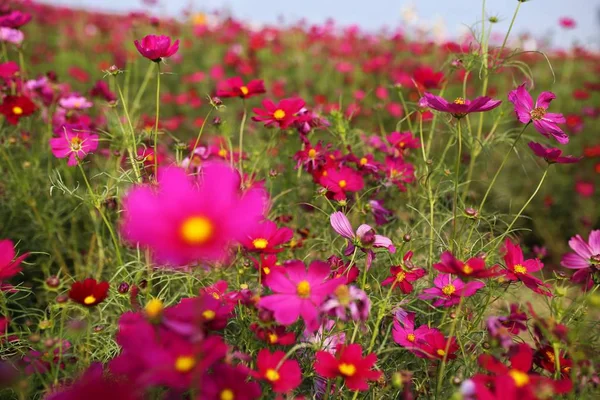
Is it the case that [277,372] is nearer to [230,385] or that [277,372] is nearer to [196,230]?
[230,385]

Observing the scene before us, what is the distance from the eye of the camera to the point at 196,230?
0.55m

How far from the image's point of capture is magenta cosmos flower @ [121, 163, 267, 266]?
0.53 metres

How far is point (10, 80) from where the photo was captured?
64.9 inches

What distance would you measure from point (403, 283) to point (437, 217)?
2.03 feet

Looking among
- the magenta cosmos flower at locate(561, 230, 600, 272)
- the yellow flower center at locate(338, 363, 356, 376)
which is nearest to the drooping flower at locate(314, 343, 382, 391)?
the yellow flower center at locate(338, 363, 356, 376)

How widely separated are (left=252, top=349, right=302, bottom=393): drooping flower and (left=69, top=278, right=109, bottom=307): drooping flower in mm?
281

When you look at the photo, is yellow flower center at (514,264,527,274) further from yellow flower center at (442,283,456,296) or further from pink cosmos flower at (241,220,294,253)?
pink cosmos flower at (241,220,294,253)

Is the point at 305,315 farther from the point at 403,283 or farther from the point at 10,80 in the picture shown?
the point at 10,80

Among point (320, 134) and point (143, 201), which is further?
point (320, 134)

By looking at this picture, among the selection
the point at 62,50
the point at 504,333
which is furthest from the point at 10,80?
the point at 62,50

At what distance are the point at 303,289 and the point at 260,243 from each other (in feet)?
0.52

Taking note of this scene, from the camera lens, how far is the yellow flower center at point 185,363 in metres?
0.57

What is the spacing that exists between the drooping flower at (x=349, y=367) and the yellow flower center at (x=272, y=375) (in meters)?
0.07

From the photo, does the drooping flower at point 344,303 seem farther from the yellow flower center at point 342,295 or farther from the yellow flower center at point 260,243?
the yellow flower center at point 260,243
